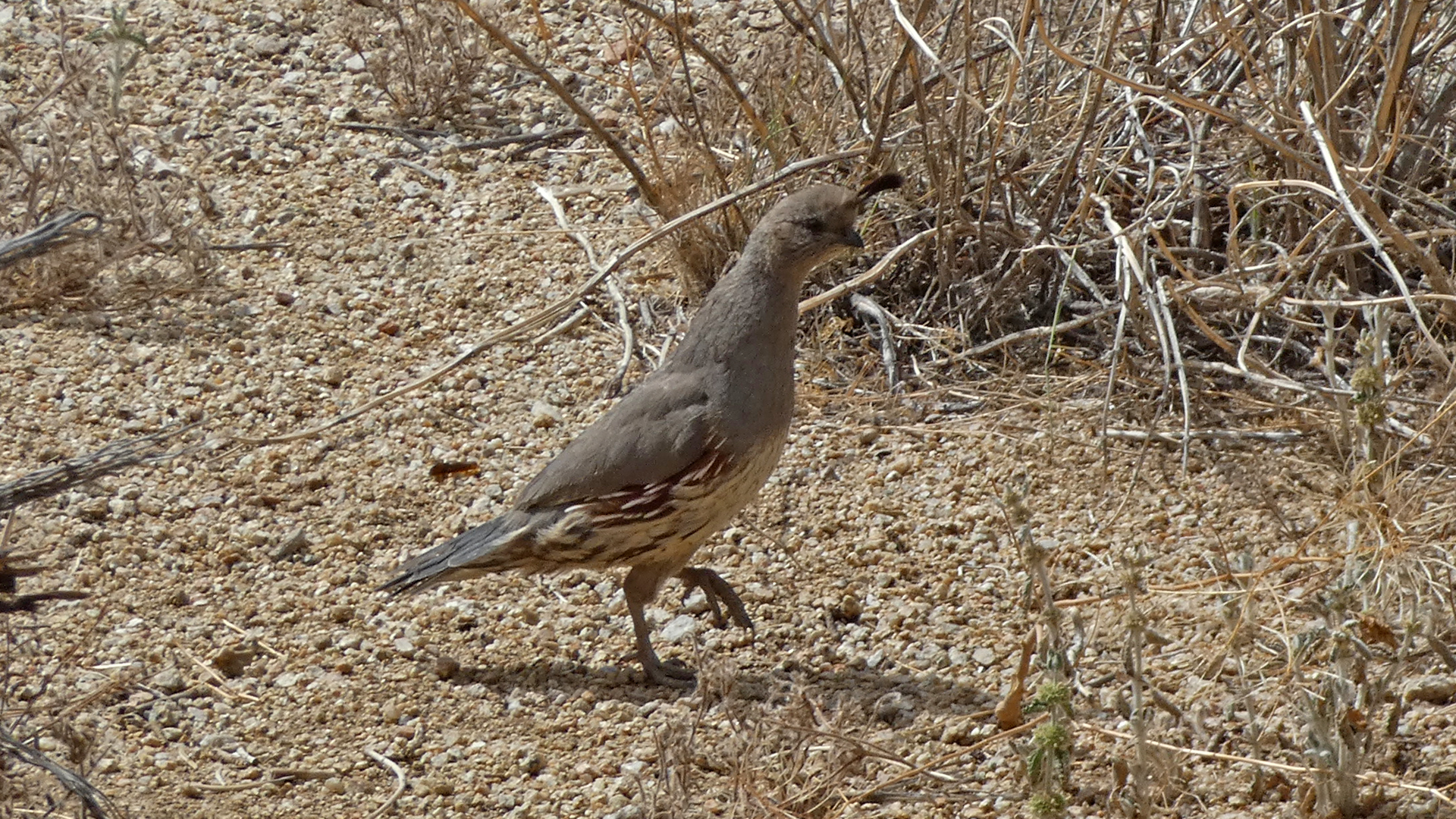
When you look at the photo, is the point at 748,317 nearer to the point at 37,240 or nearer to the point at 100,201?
the point at 37,240

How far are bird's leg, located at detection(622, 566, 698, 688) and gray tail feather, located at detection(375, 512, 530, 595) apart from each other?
0.28m

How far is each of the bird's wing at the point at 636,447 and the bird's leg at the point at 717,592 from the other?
29 centimetres

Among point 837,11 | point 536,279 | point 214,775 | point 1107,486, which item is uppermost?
point 837,11

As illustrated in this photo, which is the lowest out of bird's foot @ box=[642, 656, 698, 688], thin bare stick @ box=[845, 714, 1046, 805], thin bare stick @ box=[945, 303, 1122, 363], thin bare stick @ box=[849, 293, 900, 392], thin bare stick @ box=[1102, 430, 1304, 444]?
thin bare stick @ box=[845, 714, 1046, 805]

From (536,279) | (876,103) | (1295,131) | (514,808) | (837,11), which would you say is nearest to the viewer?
(514,808)

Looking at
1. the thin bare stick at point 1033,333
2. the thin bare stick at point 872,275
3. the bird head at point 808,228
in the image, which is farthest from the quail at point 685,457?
the thin bare stick at point 1033,333

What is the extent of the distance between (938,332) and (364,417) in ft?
5.37

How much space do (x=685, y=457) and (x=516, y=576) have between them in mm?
755

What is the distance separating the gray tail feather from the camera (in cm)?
368

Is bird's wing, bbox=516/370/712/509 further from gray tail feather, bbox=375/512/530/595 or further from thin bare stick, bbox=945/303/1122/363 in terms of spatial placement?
thin bare stick, bbox=945/303/1122/363

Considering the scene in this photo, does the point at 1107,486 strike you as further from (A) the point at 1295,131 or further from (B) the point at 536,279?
(B) the point at 536,279

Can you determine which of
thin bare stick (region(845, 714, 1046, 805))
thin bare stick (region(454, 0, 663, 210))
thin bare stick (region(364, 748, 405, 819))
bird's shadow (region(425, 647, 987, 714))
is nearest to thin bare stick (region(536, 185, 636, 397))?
thin bare stick (region(454, 0, 663, 210))

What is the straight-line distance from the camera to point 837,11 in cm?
550

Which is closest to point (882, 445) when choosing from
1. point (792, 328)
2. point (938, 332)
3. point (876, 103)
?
point (938, 332)
